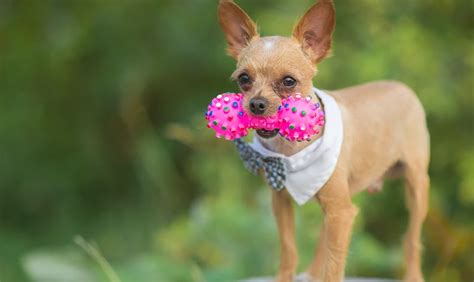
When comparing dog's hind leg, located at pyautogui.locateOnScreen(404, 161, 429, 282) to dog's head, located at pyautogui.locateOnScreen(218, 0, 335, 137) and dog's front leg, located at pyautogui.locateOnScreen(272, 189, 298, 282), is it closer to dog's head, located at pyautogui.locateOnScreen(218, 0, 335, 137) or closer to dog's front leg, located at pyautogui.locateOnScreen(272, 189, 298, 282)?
dog's front leg, located at pyautogui.locateOnScreen(272, 189, 298, 282)

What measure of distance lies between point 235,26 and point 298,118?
1.72ft

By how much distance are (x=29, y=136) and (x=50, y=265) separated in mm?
1978

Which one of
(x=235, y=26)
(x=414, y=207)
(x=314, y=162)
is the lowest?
(x=414, y=207)

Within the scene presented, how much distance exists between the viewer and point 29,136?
6320mm

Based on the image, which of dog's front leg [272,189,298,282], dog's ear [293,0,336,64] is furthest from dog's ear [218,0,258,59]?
dog's front leg [272,189,298,282]

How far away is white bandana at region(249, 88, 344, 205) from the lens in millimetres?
2619

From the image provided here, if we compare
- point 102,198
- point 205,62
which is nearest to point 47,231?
point 102,198

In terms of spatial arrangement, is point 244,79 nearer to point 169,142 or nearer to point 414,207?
Result: point 414,207

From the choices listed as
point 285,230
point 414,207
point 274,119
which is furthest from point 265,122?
point 414,207

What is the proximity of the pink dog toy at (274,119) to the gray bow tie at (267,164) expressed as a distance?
0.82ft

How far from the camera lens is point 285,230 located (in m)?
2.86

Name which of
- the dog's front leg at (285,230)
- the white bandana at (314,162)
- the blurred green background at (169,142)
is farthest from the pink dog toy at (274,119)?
the blurred green background at (169,142)

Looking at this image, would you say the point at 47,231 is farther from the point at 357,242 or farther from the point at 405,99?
the point at 405,99

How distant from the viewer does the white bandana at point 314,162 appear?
2.62 metres
